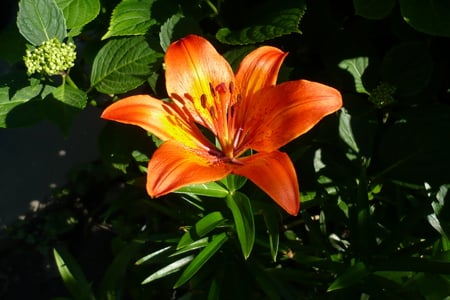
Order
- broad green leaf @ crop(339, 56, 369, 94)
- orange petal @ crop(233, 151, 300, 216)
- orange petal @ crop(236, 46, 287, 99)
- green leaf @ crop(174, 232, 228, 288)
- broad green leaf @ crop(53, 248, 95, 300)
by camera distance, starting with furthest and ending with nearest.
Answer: broad green leaf @ crop(53, 248, 95, 300), broad green leaf @ crop(339, 56, 369, 94), green leaf @ crop(174, 232, 228, 288), orange petal @ crop(236, 46, 287, 99), orange petal @ crop(233, 151, 300, 216)

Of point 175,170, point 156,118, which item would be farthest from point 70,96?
point 175,170

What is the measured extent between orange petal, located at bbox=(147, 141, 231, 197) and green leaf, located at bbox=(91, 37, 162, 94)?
0.22 meters

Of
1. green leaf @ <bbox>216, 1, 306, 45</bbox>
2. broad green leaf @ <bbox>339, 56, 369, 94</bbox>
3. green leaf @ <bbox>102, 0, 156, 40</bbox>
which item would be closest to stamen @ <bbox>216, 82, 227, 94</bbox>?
green leaf @ <bbox>216, 1, 306, 45</bbox>

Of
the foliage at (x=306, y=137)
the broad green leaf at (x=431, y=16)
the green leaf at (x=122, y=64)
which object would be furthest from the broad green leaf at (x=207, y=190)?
the broad green leaf at (x=431, y=16)

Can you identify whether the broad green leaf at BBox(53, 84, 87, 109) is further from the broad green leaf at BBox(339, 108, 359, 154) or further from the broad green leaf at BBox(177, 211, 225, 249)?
the broad green leaf at BBox(339, 108, 359, 154)

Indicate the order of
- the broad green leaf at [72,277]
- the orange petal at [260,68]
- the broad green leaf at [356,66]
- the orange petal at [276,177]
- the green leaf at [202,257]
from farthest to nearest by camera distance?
the broad green leaf at [72,277], the broad green leaf at [356,66], the green leaf at [202,257], the orange petal at [260,68], the orange petal at [276,177]

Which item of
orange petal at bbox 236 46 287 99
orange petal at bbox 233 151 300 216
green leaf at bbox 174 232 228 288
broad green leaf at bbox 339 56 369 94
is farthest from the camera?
broad green leaf at bbox 339 56 369 94

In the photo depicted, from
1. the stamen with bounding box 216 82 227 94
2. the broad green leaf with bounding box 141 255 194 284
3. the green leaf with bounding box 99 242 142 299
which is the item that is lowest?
the green leaf with bounding box 99 242 142 299

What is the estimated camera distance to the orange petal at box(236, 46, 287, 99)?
100cm

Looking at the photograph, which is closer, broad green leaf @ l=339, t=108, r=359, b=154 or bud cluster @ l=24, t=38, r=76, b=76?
bud cluster @ l=24, t=38, r=76, b=76

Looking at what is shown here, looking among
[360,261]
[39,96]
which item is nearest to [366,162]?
[360,261]

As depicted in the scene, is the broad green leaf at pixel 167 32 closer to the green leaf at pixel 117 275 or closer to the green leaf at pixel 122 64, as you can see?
the green leaf at pixel 122 64

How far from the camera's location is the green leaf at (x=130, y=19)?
43.9 inches

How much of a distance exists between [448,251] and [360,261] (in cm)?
16
